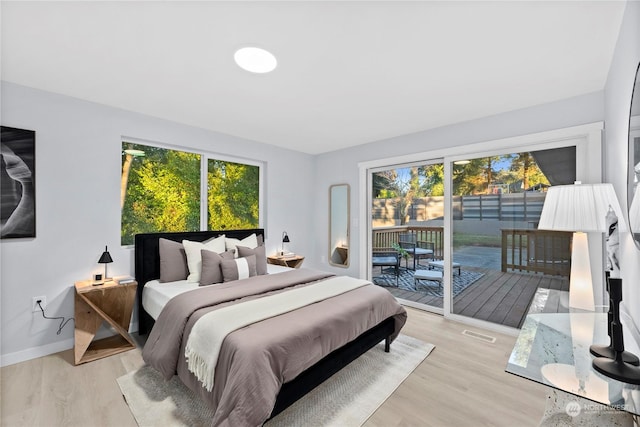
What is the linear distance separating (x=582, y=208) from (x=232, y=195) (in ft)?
12.2

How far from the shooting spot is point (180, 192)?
11.1ft

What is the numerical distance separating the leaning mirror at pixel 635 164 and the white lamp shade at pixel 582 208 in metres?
0.41

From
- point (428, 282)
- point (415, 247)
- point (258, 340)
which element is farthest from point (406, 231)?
point (258, 340)

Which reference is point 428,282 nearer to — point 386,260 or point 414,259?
point 414,259

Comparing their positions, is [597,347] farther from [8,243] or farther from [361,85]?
[8,243]

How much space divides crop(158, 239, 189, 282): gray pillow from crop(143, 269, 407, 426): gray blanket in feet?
2.35

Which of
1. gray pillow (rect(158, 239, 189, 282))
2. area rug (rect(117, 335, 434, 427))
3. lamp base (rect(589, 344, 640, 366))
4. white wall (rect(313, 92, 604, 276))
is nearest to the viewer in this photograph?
lamp base (rect(589, 344, 640, 366))

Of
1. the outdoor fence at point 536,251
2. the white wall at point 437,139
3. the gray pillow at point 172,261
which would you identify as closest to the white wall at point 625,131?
the white wall at point 437,139

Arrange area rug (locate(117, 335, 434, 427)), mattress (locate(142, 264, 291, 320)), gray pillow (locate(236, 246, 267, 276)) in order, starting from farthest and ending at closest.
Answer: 1. gray pillow (locate(236, 246, 267, 276))
2. mattress (locate(142, 264, 291, 320))
3. area rug (locate(117, 335, 434, 427))

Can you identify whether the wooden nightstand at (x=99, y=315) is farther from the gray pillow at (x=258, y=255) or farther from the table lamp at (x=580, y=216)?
the table lamp at (x=580, y=216)

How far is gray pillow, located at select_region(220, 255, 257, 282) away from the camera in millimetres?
2771

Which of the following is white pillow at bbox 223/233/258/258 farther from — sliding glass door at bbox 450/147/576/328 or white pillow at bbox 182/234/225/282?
sliding glass door at bbox 450/147/576/328

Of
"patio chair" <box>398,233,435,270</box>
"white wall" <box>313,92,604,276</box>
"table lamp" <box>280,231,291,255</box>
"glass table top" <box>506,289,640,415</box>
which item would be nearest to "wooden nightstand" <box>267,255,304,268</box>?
"table lamp" <box>280,231,291,255</box>

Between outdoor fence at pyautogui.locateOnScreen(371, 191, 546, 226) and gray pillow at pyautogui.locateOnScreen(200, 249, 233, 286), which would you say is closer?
gray pillow at pyautogui.locateOnScreen(200, 249, 233, 286)
